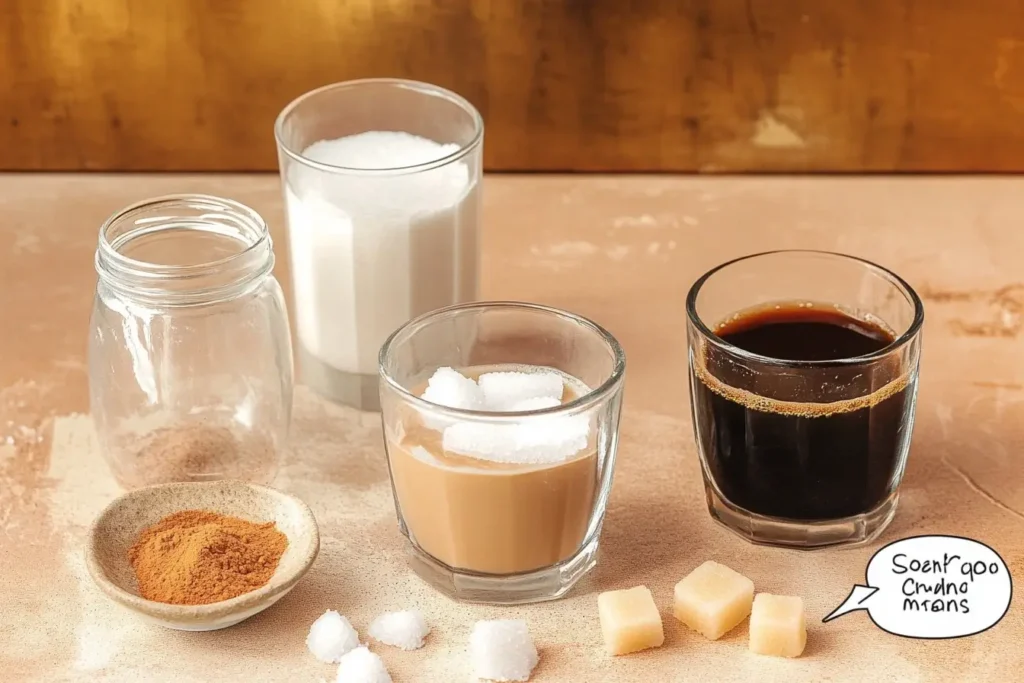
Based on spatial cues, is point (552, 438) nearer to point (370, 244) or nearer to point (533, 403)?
point (533, 403)

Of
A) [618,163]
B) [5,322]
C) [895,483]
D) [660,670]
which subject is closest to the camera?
[660,670]

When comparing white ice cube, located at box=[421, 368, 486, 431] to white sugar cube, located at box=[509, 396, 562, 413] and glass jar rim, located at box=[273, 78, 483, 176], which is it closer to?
white sugar cube, located at box=[509, 396, 562, 413]

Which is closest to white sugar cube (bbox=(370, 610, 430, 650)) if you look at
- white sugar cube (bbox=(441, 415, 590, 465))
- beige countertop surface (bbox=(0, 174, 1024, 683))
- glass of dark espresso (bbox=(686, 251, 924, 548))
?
beige countertop surface (bbox=(0, 174, 1024, 683))

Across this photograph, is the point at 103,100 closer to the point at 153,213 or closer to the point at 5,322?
the point at 5,322

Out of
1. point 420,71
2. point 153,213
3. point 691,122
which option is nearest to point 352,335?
point 153,213

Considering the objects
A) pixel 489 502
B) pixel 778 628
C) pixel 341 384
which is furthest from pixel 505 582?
pixel 341 384

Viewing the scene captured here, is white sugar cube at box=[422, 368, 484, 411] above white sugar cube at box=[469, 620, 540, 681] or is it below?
above
